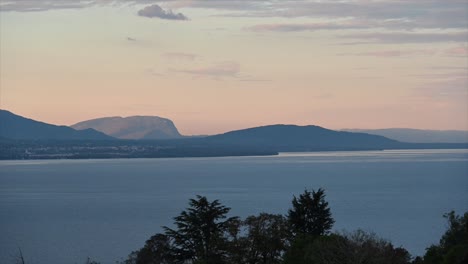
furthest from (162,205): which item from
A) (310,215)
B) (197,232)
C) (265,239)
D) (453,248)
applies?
(453,248)

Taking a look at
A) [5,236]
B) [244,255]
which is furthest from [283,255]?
[5,236]

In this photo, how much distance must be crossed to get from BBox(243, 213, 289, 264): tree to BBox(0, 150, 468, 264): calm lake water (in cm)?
2302

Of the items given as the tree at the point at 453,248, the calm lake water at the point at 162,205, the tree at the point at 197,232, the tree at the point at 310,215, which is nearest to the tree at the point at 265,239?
the tree at the point at 197,232

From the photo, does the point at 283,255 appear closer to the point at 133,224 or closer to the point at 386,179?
the point at 133,224

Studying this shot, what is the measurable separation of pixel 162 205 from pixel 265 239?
62.1 m

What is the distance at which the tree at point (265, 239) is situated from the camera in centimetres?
3056

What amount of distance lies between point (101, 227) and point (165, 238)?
37.7 metres

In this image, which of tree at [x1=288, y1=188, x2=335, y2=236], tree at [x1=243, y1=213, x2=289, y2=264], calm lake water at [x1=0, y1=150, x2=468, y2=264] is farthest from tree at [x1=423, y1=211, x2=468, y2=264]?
calm lake water at [x1=0, y1=150, x2=468, y2=264]

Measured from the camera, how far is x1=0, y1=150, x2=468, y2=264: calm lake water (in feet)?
201

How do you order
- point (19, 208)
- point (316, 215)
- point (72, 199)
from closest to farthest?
point (316, 215), point (19, 208), point (72, 199)

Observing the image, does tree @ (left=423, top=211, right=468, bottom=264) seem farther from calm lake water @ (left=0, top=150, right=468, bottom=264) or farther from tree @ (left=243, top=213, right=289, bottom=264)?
calm lake water @ (left=0, top=150, right=468, bottom=264)

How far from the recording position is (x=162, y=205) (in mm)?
92125

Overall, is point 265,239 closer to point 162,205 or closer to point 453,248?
point 453,248

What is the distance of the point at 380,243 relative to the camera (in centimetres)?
2786
